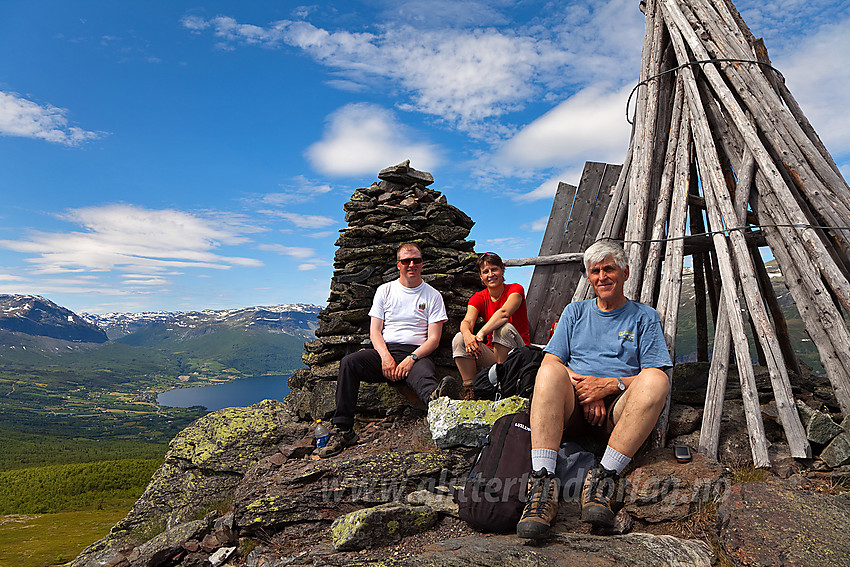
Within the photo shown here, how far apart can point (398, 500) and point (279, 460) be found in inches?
103

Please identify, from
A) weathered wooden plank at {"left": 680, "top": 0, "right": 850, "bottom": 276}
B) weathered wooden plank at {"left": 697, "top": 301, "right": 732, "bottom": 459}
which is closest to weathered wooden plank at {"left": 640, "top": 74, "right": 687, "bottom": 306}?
weathered wooden plank at {"left": 680, "top": 0, "right": 850, "bottom": 276}

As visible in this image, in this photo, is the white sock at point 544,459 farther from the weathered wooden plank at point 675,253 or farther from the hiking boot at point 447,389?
the hiking boot at point 447,389

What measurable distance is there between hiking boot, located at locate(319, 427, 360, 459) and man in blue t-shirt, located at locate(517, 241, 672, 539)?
3.51m

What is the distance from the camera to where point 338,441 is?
720 centimetres

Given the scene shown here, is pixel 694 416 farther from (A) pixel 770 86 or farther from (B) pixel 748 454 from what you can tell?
(A) pixel 770 86

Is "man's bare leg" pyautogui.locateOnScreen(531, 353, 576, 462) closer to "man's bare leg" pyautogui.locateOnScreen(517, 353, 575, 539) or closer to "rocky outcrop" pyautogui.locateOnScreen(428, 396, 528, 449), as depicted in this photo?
"man's bare leg" pyautogui.locateOnScreen(517, 353, 575, 539)

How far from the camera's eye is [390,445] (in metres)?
7.14

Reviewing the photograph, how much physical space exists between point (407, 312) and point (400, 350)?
→ 2.02 feet

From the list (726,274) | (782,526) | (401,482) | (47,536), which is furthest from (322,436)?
(47,536)

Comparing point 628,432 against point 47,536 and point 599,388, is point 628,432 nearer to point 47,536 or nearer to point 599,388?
point 599,388

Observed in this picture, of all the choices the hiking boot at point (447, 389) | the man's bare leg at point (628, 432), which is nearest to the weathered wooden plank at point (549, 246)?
the hiking boot at point (447, 389)

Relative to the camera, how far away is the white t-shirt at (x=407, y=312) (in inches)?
302

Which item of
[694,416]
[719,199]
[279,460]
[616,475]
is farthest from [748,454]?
[279,460]

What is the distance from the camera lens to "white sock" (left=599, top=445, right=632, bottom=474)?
4461mm
